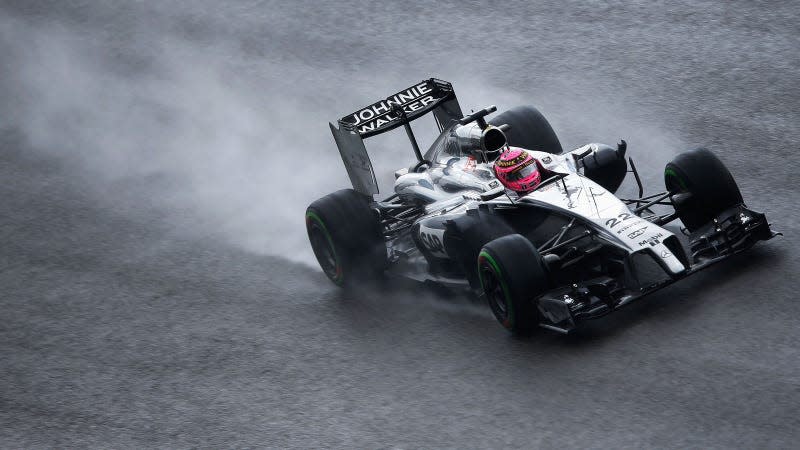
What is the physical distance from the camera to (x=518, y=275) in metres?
10.2

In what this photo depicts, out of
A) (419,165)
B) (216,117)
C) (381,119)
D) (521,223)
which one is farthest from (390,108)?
(216,117)

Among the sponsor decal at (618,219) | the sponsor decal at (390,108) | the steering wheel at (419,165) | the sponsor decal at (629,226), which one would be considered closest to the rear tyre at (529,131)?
the sponsor decal at (390,108)

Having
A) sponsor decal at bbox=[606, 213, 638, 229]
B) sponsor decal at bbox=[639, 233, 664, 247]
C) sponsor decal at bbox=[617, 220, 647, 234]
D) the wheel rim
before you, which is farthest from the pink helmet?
the wheel rim

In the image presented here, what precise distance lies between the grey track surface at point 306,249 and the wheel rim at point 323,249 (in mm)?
208

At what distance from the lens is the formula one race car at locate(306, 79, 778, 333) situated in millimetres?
10367

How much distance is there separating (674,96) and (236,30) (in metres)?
8.75

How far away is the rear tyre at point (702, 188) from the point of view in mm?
11320

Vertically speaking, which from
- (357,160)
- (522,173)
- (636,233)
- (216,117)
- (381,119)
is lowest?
(636,233)

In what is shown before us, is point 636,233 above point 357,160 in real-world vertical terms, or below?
below

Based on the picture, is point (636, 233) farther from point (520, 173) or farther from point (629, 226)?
point (520, 173)

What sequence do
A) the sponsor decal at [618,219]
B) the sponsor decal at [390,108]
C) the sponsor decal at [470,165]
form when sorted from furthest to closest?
the sponsor decal at [390,108] < the sponsor decal at [470,165] < the sponsor decal at [618,219]

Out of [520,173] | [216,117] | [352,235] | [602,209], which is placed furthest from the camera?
[216,117]

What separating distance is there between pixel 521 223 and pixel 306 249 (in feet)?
12.2

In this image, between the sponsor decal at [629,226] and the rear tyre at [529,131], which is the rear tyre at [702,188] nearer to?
the sponsor decal at [629,226]
